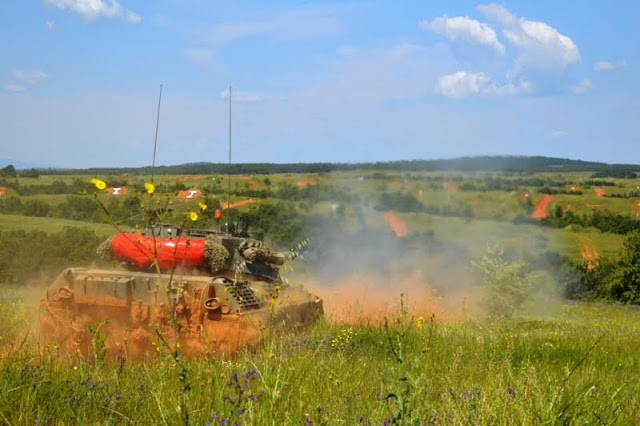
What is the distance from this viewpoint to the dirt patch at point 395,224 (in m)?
33.4

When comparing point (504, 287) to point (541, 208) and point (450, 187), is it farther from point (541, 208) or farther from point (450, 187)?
point (541, 208)

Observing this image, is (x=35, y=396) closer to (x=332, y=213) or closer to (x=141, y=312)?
(x=141, y=312)

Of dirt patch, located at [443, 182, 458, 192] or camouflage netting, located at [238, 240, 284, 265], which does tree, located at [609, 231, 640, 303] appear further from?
camouflage netting, located at [238, 240, 284, 265]

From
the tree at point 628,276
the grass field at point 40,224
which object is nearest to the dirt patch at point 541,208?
the tree at point 628,276

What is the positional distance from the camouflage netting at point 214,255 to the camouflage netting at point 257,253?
69cm

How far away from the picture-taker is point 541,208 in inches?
1563

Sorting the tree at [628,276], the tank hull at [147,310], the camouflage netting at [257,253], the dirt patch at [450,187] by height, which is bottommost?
the tree at [628,276]

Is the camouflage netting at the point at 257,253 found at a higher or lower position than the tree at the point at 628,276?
higher

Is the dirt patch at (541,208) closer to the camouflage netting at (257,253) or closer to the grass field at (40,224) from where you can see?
the grass field at (40,224)

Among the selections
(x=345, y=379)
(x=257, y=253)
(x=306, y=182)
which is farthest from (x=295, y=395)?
(x=306, y=182)

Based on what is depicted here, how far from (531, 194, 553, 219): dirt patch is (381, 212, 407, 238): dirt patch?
26.9ft

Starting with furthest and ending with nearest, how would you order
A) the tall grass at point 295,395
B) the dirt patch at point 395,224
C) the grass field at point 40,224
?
1. the dirt patch at point 395,224
2. the grass field at point 40,224
3. the tall grass at point 295,395

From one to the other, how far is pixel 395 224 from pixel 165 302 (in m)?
22.6

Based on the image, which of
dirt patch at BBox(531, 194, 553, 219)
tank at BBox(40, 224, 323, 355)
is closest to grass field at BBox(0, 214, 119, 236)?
tank at BBox(40, 224, 323, 355)
